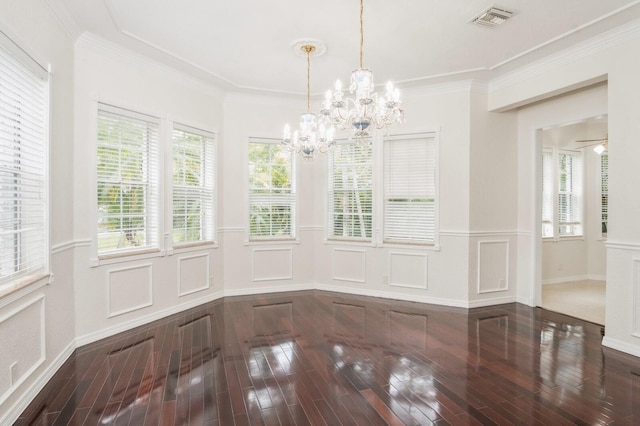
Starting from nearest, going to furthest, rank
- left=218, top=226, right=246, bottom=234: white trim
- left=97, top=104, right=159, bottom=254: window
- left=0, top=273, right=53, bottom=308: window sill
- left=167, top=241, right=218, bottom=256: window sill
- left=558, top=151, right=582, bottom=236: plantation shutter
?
1. left=0, top=273, right=53, bottom=308: window sill
2. left=97, top=104, right=159, bottom=254: window
3. left=167, top=241, right=218, bottom=256: window sill
4. left=218, top=226, right=246, bottom=234: white trim
5. left=558, top=151, right=582, bottom=236: plantation shutter

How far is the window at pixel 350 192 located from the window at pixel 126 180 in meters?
2.66

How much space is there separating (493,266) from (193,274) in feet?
13.8

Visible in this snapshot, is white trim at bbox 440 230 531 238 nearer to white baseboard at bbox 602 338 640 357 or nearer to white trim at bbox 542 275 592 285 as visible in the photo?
white baseboard at bbox 602 338 640 357

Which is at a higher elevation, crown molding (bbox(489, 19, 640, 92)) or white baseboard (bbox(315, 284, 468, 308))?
crown molding (bbox(489, 19, 640, 92))

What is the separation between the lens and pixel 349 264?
5.62 meters

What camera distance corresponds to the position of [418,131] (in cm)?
513

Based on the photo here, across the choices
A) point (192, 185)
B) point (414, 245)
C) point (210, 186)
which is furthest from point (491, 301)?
point (192, 185)

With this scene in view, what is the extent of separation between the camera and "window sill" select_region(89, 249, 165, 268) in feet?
11.9

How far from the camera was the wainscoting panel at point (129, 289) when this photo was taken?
3805 millimetres

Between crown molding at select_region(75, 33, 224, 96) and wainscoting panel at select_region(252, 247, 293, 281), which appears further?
wainscoting panel at select_region(252, 247, 293, 281)

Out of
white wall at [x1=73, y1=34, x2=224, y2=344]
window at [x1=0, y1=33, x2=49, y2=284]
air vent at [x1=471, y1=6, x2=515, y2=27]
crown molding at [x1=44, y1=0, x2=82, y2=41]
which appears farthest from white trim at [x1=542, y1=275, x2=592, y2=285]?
crown molding at [x1=44, y1=0, x2=82, y2=41]

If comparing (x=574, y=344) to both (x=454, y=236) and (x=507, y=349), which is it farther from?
(x=454, y=236)

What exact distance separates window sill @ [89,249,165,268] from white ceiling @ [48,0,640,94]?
220 centimetres

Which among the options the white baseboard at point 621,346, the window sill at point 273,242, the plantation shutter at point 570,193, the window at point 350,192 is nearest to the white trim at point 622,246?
the white baseboard at point 621,346
